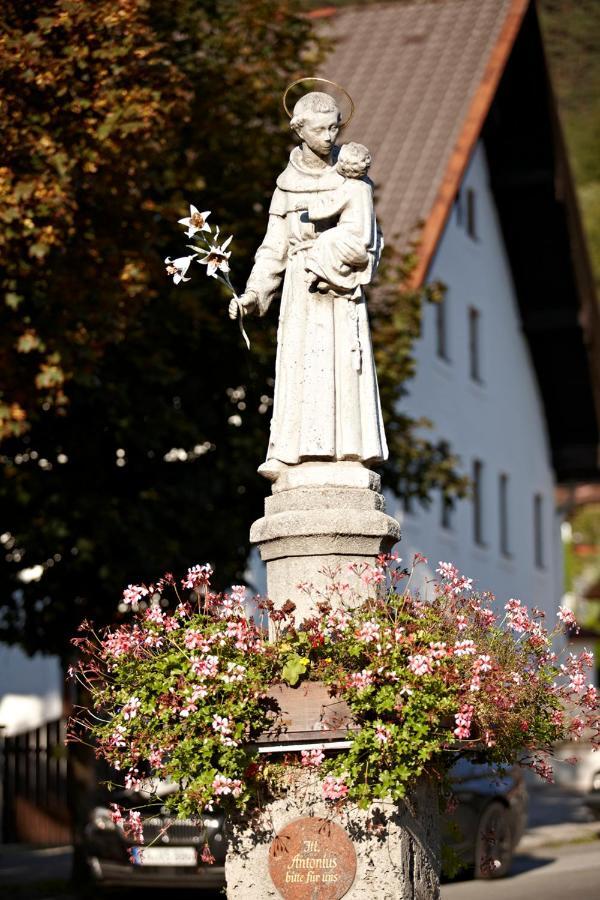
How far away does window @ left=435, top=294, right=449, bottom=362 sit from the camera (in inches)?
1097

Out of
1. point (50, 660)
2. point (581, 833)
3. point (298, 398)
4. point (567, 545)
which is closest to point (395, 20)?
point (50, 660)

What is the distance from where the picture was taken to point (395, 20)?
30.8 m

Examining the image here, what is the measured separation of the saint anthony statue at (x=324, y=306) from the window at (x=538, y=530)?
26113 mm

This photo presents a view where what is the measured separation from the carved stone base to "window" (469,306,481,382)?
2239cm

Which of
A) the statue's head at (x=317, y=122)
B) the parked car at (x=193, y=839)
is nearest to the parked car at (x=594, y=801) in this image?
the parked car at (x=193, y=839)

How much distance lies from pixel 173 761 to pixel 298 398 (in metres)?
2.20

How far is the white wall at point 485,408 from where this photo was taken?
26938 millimetres

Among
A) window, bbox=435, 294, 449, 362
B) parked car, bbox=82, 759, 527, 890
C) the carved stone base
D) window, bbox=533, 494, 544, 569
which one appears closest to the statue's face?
the carved stone base

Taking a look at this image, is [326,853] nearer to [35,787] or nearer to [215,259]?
[215,259]

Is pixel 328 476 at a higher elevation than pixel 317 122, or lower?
lower

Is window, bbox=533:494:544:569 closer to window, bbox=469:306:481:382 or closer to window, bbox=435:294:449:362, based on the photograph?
window, bbox=469:306:481:382

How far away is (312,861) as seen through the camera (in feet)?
25.1

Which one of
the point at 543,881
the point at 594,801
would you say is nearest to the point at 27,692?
the point at 594,801

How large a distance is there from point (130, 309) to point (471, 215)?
1641 cm
